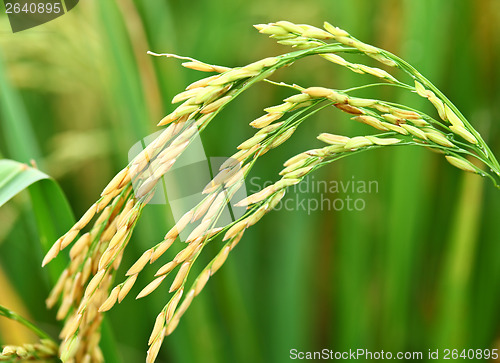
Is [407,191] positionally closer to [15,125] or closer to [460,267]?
[460,267]

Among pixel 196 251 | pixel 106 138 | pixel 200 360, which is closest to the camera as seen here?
pixel 196 251

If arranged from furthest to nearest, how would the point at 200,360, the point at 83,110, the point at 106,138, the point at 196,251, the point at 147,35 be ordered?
the point at 83,110, the point at 106,138, the point at 147,35, the point at 200,360, the point at 196,251

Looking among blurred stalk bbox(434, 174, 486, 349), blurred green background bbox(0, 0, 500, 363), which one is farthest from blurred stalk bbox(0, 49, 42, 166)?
blurred stalk bbox(434, 174, 486, 349)

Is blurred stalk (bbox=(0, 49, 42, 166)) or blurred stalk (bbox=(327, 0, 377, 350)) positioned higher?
blurred stalk (bbox=(0, 49, 42, 166))

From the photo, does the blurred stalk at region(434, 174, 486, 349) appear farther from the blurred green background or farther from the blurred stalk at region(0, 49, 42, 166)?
the blurred stalk at region(0, 49, 42, 166)

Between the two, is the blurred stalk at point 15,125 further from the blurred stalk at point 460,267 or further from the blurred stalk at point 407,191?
the blurred stalk at point 460,267

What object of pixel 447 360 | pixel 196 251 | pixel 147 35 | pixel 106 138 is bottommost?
pixel 447 360

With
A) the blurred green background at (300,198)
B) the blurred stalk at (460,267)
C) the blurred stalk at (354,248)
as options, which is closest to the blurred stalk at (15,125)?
the blurred green background at (300,198)

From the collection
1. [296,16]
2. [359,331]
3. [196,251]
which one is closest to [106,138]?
[296,16]

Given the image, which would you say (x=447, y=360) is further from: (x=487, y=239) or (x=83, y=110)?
(x=83, y=110)
